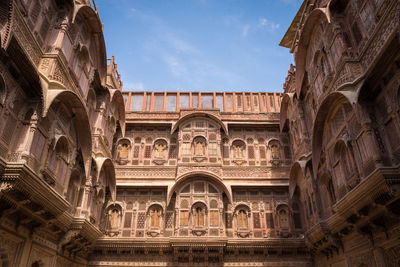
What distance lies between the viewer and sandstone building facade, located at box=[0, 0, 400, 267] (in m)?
8.57

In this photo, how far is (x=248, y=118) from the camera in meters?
18.7

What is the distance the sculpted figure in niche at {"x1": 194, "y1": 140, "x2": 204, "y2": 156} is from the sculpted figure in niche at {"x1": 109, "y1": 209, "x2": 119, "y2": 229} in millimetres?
5351

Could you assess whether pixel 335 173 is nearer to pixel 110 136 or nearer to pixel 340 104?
pixel 340 104

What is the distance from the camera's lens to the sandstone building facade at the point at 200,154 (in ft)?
28.1

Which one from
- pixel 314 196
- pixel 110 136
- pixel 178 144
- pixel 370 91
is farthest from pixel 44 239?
pixel 370 91

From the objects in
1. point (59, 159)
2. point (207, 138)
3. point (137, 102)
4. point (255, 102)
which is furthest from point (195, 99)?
point (59, 159)

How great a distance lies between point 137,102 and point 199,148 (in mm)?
5354

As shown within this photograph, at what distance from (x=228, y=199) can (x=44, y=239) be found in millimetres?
9015

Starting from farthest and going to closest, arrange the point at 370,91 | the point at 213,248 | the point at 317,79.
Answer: the point at 213,248
the point at 317,79
the point at 370,91

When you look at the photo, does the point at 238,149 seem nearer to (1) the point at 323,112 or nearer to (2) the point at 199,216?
(2) the point at 199,216

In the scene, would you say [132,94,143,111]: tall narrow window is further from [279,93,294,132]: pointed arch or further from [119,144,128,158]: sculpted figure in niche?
[279,93,294,132]: pointed arch

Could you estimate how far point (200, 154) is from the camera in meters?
17.5

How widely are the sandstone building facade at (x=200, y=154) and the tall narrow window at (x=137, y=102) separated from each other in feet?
0.41

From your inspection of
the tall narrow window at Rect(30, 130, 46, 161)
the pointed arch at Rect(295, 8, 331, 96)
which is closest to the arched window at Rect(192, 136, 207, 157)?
the pointed arch at Rect(295, 8, 331, 96)
